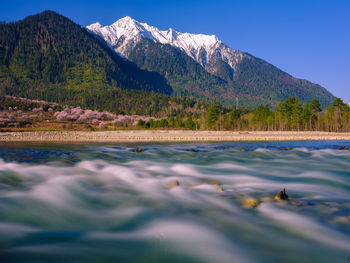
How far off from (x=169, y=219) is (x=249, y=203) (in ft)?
9.47

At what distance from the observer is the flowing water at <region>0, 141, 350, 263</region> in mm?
5863

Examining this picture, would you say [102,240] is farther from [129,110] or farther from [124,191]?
[129,110]

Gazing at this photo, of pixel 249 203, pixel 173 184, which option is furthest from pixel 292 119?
pixel 249 203

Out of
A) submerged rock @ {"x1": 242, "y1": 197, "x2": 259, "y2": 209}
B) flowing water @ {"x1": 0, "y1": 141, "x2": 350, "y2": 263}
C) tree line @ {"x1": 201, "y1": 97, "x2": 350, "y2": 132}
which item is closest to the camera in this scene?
flowing water @ {"x1": 0, "y1": 141, "x2": 350, "y2": 263}

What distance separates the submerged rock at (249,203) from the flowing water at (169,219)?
0.03 metres

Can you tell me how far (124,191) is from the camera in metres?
10.9

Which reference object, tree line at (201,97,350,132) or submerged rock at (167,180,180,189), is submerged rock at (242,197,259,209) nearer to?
submerged rock at (167,180,180,189)

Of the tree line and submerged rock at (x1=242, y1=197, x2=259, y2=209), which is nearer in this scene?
submerged rock at (x1=242, y1=197, x2=259, y2=209)

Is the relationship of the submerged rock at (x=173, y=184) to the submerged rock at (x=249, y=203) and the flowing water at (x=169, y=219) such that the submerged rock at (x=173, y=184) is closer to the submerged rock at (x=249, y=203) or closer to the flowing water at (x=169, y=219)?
the flowing water at (x=169, y=219)

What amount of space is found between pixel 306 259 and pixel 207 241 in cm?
211

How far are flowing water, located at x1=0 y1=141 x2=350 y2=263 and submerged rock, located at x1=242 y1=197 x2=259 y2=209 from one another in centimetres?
3

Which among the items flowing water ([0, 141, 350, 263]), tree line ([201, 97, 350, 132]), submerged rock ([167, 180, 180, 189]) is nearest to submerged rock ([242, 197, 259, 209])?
flowing water ([0, 141, 350, 263])

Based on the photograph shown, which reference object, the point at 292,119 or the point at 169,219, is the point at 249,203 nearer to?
the point at 169,219

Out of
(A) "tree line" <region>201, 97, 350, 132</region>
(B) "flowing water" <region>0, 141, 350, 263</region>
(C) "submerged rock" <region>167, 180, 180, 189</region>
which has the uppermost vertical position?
(A) "tree line" <region>201, 97, 350, 132</region>
